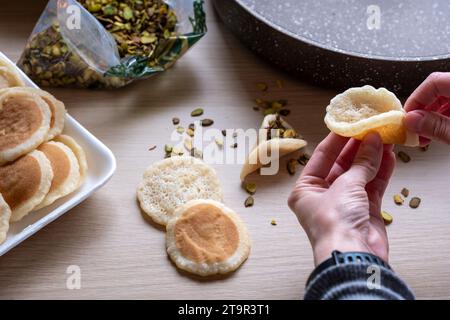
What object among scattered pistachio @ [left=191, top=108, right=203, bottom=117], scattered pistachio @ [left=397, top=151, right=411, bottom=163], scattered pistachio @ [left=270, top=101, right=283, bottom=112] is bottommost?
scattered pistachio @ [left=397, top=151, right=411, bottom=163]

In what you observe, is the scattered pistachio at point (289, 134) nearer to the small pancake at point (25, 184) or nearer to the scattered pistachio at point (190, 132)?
the scattered pistachio at point (190, 132)

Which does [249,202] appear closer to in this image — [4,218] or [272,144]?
[272,144]

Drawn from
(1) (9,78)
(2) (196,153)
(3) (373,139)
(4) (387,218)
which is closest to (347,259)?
(3) (373,139)

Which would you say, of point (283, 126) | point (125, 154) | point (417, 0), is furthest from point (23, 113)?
point (417, 0)

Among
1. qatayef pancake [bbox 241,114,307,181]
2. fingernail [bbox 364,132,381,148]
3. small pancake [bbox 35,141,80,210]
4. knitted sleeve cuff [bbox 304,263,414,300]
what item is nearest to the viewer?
knitted sleeve cuff [bbox 304,263,414,300]

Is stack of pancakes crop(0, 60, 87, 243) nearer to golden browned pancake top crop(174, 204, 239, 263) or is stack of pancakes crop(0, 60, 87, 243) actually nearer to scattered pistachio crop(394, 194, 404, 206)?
golden browned pancake top crop(174, 204, 239, 263)

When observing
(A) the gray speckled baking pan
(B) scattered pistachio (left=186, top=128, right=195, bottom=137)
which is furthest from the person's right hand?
(B) scattered pistachio (left=186, top=128, right=195, bottom=137)

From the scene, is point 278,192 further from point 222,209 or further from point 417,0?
point 417,0
